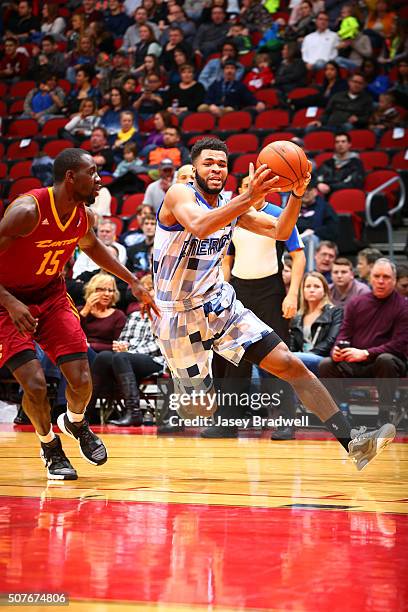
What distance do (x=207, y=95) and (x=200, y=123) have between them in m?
0.87

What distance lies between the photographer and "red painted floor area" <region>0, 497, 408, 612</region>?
7.39ft

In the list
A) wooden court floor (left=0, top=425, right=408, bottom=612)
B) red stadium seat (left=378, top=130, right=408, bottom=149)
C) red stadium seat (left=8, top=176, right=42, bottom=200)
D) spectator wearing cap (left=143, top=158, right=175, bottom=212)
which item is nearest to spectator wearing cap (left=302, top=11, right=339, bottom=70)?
red stadium seat (left=378, top=130, right=408, bottom=149)

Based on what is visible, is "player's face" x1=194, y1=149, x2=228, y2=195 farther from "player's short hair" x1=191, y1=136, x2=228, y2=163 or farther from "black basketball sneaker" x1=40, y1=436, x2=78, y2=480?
"black basketball sneaker" x1=40, y1=436, x2=78, y2=480

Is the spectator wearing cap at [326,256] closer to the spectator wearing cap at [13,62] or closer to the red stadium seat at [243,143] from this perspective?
the red stadium seat at [243,143]

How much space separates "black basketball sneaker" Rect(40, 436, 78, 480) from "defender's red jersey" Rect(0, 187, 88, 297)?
0.78 metres

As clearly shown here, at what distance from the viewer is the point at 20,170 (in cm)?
1433

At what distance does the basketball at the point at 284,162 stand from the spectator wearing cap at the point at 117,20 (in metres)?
13.0

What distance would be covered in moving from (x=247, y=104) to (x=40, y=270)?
965 centimetres

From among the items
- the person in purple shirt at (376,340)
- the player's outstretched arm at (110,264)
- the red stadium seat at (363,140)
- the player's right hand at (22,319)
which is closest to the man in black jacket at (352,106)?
the red stadium seat at (363,140)

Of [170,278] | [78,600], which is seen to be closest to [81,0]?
[170,278]

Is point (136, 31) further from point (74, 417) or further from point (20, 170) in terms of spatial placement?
point (74, 417)

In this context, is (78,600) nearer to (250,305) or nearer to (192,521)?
(192,521)

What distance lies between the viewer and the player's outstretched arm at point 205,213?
4.08 m

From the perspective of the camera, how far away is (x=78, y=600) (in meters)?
2.17
